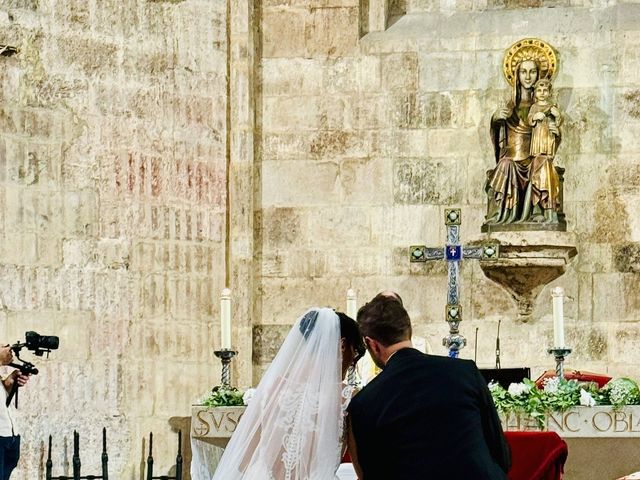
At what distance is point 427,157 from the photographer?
464 inches

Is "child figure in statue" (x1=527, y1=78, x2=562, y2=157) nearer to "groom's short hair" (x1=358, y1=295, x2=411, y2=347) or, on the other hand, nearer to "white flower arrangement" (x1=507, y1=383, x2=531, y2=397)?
"white flower arrangement" (x1=507, y1=383, x2=531, y2=397)

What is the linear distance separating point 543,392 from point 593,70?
432cm

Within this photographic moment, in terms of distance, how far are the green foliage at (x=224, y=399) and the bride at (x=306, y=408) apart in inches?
109

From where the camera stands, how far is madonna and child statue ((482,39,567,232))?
11172mm

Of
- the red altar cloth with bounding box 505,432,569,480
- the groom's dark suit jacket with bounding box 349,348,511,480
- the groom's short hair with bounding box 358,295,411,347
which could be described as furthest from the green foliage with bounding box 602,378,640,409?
the groom's short hair with bounding box 358,295,411,347

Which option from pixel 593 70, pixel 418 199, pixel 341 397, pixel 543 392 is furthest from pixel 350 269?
pixel 341 397

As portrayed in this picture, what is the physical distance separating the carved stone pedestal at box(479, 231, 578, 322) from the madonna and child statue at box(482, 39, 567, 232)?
0.08 meters

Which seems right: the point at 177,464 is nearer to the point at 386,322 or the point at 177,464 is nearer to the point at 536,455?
the point at 536,455

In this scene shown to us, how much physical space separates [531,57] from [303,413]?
673cm

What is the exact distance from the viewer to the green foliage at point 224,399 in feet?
26.9

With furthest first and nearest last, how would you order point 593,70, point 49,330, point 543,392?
1. point 593,70
2. point 49,330
3. point 543,392

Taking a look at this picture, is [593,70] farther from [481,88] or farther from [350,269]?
[350,269]

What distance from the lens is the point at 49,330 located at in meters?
10.8

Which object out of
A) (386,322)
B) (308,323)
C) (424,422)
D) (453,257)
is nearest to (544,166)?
(453,257)
